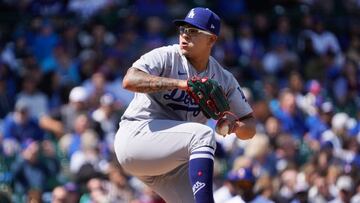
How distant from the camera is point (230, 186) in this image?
32.7 ft

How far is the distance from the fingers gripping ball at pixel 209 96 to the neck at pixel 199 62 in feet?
1.29

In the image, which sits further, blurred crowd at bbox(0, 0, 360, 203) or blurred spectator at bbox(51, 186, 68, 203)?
blurred crowd at bbox(0, 0, 360, 203)

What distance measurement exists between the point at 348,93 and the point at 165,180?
947cm

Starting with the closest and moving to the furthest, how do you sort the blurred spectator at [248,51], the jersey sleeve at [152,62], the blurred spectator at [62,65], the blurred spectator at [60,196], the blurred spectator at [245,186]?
Answer: 1. the jersey sleeve at [152,62]
2. the blurred spectator at [245,186]
3. the blurred spectator at [60,196]
4. the blurred spectator at [62,65]
5. the blurred spectator at [248,51]

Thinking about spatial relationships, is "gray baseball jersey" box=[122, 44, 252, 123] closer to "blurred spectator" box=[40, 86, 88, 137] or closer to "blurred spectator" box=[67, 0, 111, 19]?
"blurred spectator" box=[40, 86, 88, 137]

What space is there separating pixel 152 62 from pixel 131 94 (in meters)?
7.46

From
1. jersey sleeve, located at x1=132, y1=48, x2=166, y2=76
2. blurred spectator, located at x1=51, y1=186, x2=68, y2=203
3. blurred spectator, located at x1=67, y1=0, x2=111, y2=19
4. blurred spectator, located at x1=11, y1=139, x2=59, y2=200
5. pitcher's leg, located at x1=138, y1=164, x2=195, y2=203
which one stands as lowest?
blurred spectator, located at x1=11, y1=139, x2=59, y2=200

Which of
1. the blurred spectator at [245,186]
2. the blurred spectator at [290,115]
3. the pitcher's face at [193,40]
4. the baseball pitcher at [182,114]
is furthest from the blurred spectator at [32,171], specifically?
the pitcher's face at [193,40]

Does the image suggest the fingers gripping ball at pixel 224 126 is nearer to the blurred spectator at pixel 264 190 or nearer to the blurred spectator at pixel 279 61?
the blurred spectator at pixel 264 190

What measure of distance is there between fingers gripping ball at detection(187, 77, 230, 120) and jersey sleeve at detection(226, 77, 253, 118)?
48 cm

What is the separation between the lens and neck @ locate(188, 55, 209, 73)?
7229 millimetres

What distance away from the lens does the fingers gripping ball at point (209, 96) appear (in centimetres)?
664

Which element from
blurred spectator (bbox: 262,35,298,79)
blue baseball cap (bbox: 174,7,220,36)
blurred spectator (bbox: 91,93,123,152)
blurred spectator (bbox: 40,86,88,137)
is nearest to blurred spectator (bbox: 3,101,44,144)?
blurred spectator (bbox: 40,86,88,137)

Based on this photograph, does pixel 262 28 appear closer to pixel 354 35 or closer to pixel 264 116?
pixel 354 35
